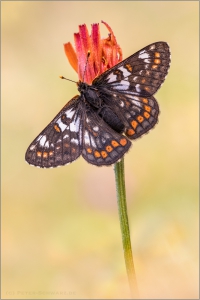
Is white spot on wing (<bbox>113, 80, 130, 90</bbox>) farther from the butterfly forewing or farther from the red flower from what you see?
the red flower

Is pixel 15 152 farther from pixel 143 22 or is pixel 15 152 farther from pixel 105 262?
pixel 143 22

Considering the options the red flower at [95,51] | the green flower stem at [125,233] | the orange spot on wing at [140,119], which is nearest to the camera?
the green flower stem at [125,233]

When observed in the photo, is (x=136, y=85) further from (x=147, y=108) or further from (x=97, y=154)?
(x=97, y=154)

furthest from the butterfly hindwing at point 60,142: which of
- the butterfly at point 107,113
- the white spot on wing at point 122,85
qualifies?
the white spot on wing at point 122,85

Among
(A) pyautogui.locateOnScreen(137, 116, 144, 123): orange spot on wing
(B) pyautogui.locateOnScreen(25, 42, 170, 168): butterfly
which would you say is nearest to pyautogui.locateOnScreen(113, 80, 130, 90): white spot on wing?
(B) pyautogui.locateOnScreen(25, 42, 170, 168): butterfly

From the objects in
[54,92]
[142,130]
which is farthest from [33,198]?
[142,130]

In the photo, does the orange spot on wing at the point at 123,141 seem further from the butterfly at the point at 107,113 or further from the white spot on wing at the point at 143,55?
the white spot on wing at the point at 143,55
